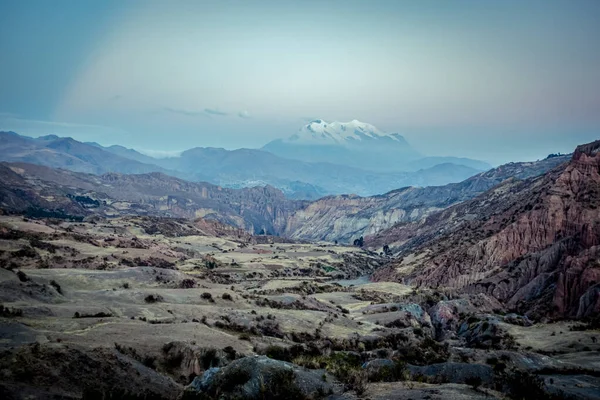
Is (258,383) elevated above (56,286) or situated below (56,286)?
above

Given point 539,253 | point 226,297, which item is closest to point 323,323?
point 226,297

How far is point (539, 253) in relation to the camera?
76688mm

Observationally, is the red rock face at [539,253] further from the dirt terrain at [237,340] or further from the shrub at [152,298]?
the shrub at [152,298]

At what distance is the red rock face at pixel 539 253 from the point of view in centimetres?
5816

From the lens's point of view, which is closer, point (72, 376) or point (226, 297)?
point (72, 376)

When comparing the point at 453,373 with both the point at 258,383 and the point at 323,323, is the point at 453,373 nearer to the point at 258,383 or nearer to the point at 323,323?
the point at 258,383

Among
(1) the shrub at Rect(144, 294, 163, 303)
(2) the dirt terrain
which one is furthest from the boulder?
(1) the shrub at Rect(144, 294, 163, 303)

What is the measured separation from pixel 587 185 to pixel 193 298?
7635cm

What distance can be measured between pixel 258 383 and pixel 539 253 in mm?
73016

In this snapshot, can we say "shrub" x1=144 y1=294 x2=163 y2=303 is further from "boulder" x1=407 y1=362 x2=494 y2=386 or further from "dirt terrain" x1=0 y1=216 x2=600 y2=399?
"boulder" x1=407 y1=362 x2=494 y2=386

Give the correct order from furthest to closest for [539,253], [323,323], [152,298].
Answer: [539,253]
[323,323]
[152,298]

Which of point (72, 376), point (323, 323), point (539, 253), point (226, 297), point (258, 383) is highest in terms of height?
point (539, 253)

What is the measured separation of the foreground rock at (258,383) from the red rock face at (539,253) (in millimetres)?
45261

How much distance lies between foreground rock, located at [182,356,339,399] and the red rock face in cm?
4526
